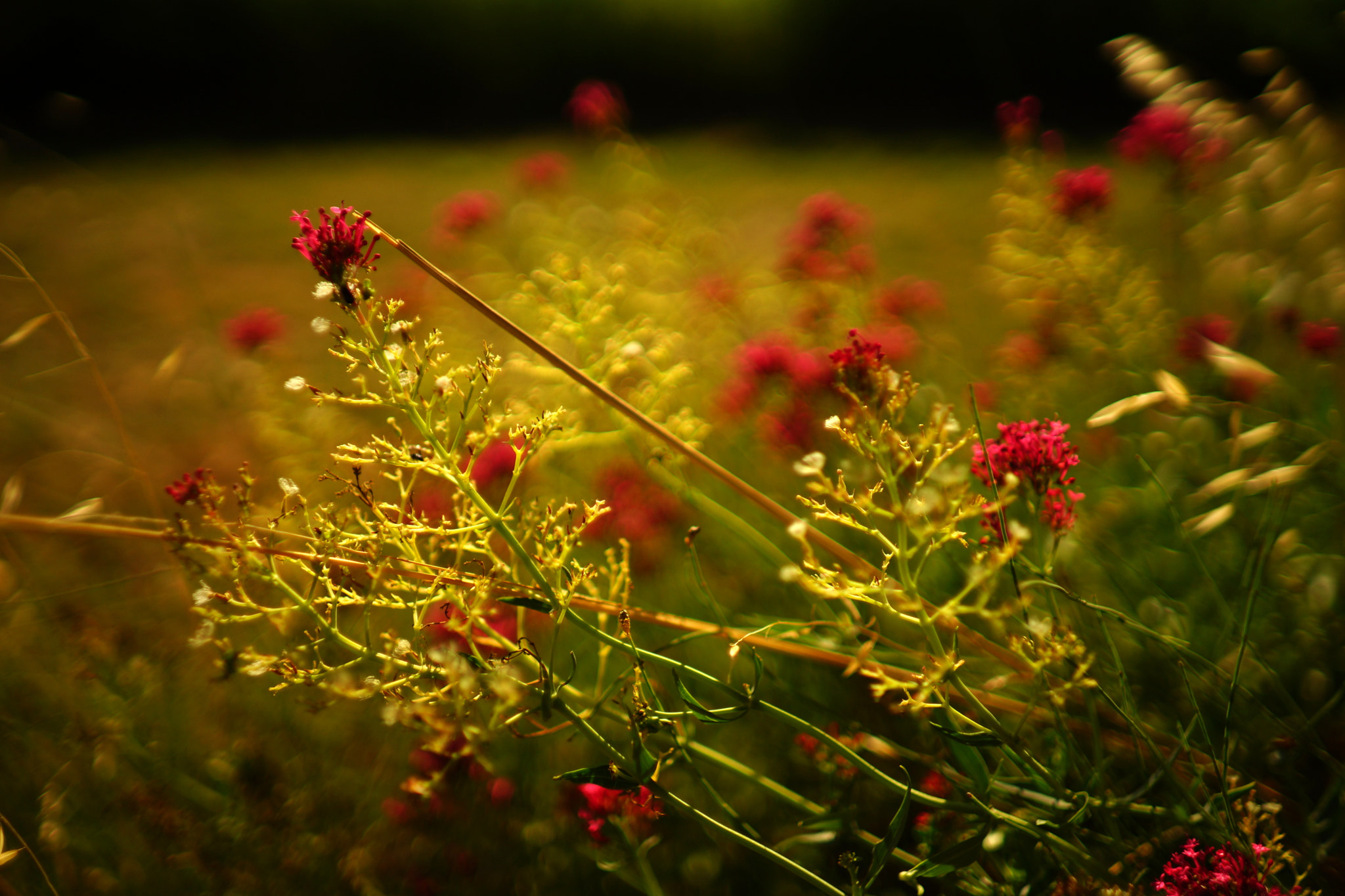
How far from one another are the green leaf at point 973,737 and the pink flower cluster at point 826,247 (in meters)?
1.00

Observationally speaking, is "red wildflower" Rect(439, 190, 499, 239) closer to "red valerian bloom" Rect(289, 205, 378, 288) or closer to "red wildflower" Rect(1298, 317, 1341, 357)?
"red valerian bloom" Rect(289, 205, 378, 288)

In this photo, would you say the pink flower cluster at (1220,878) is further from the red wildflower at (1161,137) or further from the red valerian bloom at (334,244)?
the red wildflower at (1161,137)

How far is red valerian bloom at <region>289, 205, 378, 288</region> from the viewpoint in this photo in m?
0.58

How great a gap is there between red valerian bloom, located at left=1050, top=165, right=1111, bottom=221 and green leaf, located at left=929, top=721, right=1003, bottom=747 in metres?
1.09

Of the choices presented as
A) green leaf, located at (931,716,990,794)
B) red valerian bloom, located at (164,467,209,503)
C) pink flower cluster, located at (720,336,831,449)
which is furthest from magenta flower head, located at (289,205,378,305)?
pink flower cluster, located at (720,336,831,449)

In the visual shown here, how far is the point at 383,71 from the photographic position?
7.16 meters

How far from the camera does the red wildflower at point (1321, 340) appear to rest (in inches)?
48.0

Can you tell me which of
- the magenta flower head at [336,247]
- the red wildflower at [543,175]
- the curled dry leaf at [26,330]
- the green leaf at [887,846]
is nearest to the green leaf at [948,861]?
the green leaf at [887,846]

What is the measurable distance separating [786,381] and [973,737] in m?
0.77

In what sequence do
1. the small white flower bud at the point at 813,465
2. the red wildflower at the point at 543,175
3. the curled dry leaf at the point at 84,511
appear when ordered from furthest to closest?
the red wildflower at the point at 543,175 < the curled dry leaf at the point at 84,511 < the small white flower bud at the point at 813,465

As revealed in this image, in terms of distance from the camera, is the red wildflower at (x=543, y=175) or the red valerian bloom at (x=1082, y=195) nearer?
the red valerian bloom at (x=1082, y=195)

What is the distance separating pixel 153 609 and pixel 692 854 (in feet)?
4.88

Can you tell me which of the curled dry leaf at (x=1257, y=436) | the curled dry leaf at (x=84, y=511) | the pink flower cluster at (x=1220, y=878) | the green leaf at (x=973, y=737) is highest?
the curled dry leaf at (x=84, y=511)

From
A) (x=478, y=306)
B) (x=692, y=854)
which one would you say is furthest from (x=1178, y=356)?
(x=478, y=306)
